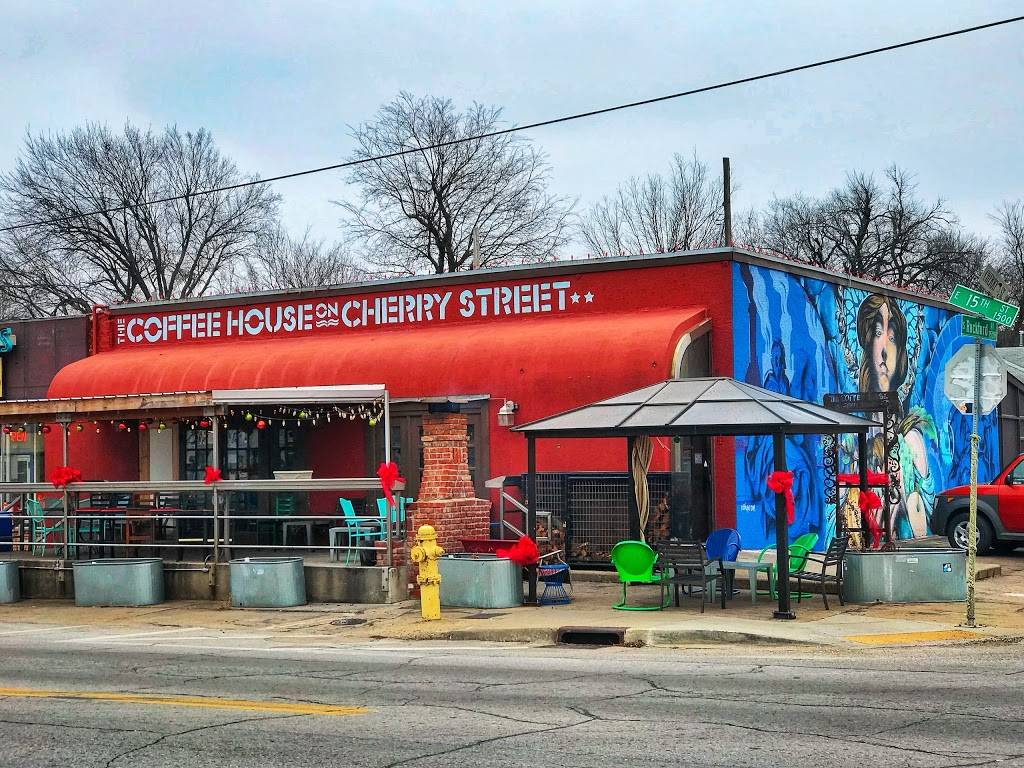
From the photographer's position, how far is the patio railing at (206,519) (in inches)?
720

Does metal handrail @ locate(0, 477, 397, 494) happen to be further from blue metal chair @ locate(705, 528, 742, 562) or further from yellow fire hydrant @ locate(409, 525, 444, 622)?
blue metal chair @ locate(705, 528, 742, 562)

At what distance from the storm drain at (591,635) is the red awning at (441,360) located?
22.3 feet

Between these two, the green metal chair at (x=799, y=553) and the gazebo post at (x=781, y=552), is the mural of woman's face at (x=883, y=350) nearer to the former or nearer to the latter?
the green metal chair at (x=799, y=553)

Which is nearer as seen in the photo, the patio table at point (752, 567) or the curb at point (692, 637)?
the curb at point (692, 637)

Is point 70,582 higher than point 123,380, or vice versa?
point 123,380

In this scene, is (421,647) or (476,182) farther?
(476,182)

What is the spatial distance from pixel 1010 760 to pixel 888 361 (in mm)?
19315

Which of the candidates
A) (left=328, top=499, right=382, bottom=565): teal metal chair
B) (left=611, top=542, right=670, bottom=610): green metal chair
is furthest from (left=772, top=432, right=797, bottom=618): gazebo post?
(left=328, top=499, right=382, bottom=565): teal metal chair

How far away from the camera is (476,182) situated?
56406mm

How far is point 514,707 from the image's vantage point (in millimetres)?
9469

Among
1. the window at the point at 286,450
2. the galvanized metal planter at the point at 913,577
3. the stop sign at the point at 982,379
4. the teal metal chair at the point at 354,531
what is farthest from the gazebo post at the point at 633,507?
the window at the point at 286,450

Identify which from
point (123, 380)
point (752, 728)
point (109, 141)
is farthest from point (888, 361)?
point (109, 141)

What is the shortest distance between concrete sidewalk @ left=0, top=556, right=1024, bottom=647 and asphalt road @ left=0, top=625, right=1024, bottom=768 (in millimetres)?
587

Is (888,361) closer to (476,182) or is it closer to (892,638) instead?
(892,638)
